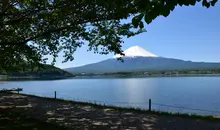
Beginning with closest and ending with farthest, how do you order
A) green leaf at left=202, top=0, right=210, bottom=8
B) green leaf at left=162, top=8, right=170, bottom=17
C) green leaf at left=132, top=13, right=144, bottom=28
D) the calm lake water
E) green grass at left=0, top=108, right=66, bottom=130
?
green leaf at left=162, top=8, right=170, bottom=17, green leaf at left=132, top=13, right=144, bottom=28, green leaf at left=202, top=0, right=210, bottom=8, green grass at left=0, top=108, right=66, bottom=130, the calm lake water

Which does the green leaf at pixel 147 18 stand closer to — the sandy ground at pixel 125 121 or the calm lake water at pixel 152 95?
the sandy ground at pixel 125 121

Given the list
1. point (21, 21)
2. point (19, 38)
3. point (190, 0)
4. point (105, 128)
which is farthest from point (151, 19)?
point (19, 38)

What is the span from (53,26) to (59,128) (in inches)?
206

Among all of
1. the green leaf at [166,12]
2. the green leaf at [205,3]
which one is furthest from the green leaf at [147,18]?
the green leaf at [205,3]

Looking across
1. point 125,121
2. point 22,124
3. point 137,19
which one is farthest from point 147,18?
point 22,124

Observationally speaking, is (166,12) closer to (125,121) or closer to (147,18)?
(147,18)

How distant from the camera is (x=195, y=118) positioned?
1303cm

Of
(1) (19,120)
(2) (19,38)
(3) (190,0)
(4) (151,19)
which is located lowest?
(1) (19,120)

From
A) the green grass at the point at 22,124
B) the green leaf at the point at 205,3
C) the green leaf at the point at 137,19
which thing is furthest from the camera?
the green grass at the point at 22,124

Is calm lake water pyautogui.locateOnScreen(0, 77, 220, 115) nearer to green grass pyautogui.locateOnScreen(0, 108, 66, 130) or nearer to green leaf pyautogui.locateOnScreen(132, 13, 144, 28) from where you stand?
green grass pyautogui.locateOnScreen(0, 108, 66, 130)

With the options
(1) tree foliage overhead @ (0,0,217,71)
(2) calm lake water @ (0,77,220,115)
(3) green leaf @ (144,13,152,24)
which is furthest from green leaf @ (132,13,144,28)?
(2) calm lake water @ (0,77,220,115)

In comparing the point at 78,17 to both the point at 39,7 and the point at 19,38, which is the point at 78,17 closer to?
the point at 39,7

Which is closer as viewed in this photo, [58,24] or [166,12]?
[166,12]

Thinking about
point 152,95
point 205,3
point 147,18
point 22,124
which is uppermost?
point 205,3
